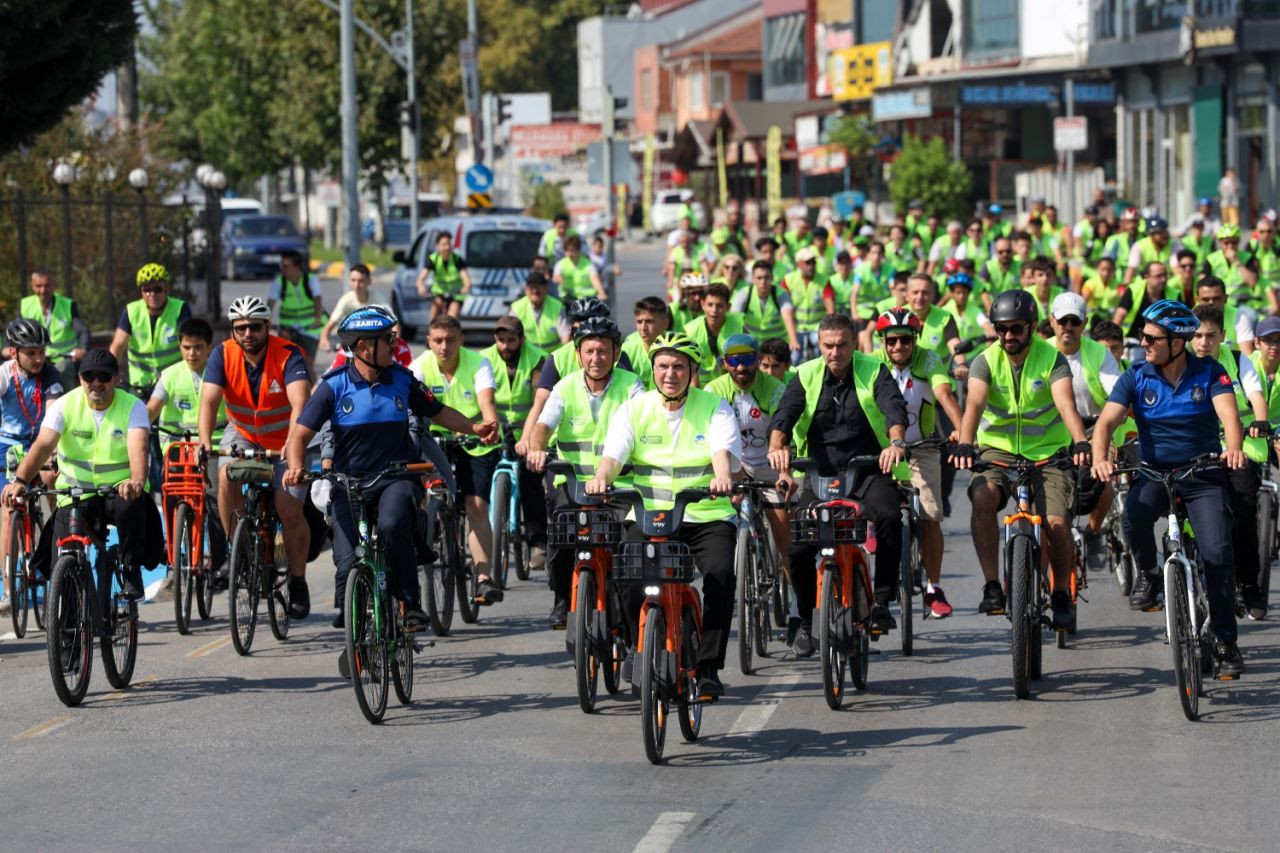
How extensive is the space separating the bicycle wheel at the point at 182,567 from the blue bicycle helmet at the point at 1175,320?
550cm

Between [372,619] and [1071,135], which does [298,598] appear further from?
[1071,135]

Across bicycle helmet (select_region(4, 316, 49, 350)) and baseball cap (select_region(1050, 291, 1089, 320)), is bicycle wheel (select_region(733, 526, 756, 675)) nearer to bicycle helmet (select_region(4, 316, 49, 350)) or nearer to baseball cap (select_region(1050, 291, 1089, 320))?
baseball cap (select_region(1050, 291, 1089, 320))

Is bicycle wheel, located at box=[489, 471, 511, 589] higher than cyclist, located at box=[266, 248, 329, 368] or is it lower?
lower

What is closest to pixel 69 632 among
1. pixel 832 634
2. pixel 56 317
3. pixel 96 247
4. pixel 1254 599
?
pixel 832 634

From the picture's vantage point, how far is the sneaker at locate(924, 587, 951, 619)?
39.6 ft

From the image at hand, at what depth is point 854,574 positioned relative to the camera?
10562 millimetres

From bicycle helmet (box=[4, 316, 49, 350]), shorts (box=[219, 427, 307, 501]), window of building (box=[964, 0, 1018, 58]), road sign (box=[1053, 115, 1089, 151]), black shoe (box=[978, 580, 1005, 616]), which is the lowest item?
black shoe (box=[978, 580, 1005, 616])

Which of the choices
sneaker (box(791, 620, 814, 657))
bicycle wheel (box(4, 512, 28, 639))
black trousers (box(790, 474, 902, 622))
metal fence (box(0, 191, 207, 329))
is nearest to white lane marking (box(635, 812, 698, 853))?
sneaker (box(791, 620, 814, 657))

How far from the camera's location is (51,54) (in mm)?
21922

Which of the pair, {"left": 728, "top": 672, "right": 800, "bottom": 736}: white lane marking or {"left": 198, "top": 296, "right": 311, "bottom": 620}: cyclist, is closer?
{"left": 728, "top": 672, "right": 800, "bottom": 736}: white lane marking

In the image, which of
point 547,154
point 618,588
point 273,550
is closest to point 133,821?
point 618,588

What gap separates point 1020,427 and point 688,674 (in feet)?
8.96

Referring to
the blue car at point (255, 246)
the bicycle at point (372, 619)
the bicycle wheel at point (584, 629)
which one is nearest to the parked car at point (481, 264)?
the blue car at point (255, 246)

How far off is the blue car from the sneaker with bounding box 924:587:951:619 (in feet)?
137
